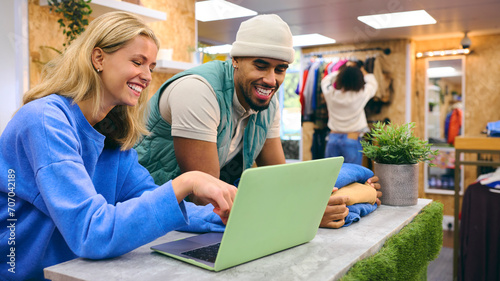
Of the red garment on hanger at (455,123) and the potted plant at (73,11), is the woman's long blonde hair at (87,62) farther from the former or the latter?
the red garment on hanger at (455,123)

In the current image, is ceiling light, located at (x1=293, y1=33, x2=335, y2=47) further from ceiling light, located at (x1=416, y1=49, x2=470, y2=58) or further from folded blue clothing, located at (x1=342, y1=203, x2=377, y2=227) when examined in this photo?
folded blue clothing, located at (x1=342, y1=203, x2=377, y2=227)

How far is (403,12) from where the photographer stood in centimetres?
452

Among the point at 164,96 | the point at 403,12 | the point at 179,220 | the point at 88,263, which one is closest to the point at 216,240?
the point at 179,220

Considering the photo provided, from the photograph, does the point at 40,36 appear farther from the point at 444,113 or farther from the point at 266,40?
the point at 444,113

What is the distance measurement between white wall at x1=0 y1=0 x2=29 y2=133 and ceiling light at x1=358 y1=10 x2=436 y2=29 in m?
3.39

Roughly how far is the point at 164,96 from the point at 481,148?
2144 mm

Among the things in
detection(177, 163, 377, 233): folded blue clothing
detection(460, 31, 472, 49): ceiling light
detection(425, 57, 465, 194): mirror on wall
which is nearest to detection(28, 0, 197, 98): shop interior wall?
detection(177, 163, 377, 233): folded blue clothing

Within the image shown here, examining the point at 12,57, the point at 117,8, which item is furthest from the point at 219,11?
the point at 12,57

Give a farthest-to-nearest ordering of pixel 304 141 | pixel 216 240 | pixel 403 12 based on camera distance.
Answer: pixel 304 141 → pixel 403 12 → pixel 216 240

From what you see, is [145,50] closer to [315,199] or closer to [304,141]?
[315,199]

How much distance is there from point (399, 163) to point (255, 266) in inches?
31.0

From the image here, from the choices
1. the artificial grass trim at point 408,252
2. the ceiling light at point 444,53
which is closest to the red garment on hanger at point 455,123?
the ceiling light at point 444,53

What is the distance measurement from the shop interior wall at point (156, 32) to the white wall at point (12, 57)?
7cm

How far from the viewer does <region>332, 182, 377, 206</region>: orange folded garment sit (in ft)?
3.83
